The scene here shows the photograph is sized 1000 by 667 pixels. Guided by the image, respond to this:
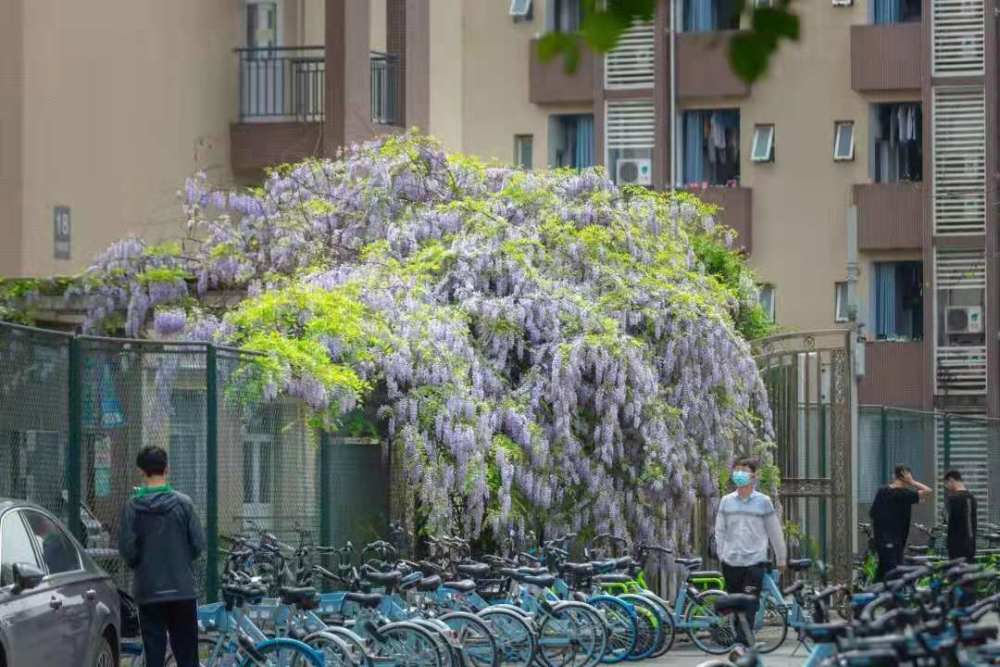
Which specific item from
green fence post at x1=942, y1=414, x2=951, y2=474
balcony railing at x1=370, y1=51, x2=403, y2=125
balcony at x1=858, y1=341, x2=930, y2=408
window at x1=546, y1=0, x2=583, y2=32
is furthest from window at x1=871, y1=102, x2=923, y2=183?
balcony railing at x1=370, y1=51, x2=403, y2=125

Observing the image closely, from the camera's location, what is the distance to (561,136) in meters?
49.5

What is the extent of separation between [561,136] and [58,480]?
3364cm

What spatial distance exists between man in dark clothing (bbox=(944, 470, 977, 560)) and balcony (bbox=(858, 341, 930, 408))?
15.7 meters

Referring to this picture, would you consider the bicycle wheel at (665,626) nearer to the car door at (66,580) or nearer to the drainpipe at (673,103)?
the car door at (66,580)

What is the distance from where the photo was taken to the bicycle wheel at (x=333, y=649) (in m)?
16.2

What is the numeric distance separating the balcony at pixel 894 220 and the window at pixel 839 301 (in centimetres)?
122

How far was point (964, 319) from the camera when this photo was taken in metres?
45.8

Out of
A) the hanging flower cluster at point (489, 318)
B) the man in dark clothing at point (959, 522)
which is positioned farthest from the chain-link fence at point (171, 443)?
the man in dark clothing at point (959, 522)

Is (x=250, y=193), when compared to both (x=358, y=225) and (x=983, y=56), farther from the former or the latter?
(x=983, y=56)

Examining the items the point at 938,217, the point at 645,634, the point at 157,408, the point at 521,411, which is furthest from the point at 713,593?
the point at 938,217

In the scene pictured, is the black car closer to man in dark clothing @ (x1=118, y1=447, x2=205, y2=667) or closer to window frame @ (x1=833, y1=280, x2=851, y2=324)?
man in dark clothing @ (x1=118, y1=447, x2=205, y2=667)

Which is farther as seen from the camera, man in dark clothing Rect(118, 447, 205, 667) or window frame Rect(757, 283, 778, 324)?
window frame Rect(757, 283, 778, 324)

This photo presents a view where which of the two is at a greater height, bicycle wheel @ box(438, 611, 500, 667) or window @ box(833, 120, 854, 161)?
window @ box(833, 120, 854, 161)

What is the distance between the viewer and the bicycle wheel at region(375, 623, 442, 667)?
17234 mm
